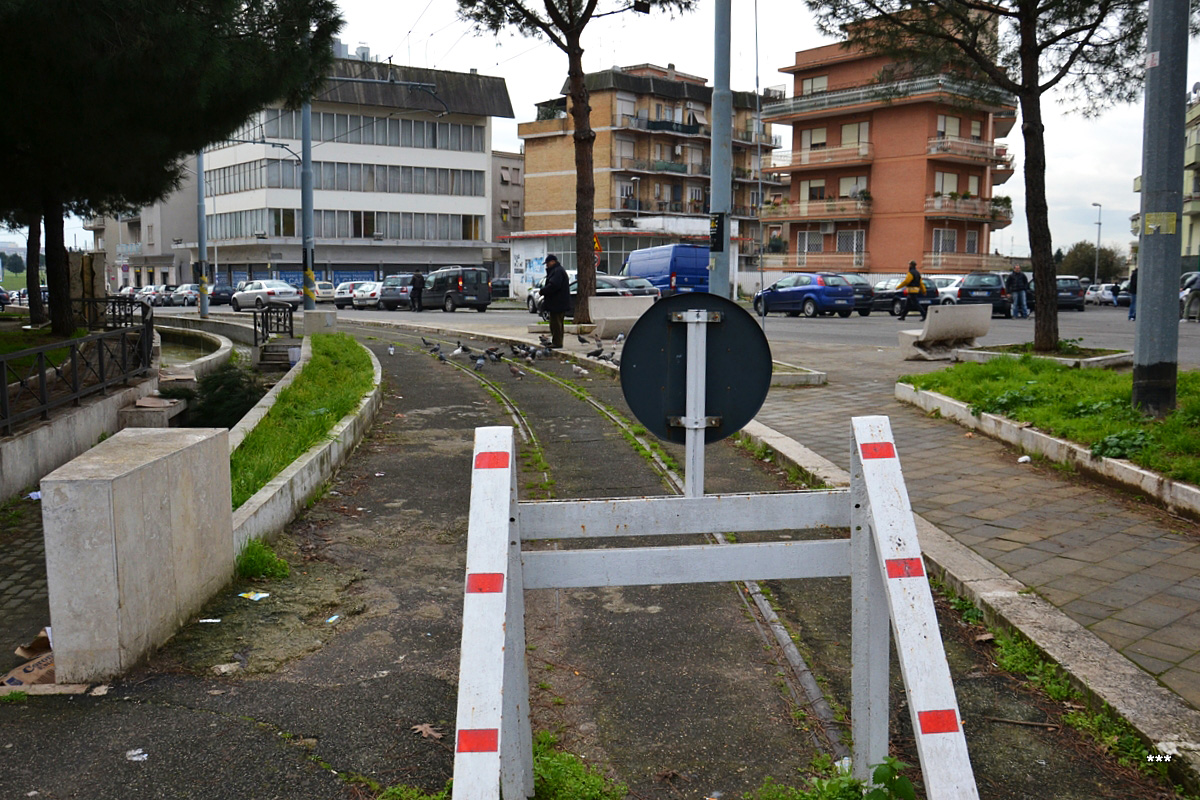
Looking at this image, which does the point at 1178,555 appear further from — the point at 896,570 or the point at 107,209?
the point at 107,209

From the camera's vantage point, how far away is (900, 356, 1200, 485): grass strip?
707 cm

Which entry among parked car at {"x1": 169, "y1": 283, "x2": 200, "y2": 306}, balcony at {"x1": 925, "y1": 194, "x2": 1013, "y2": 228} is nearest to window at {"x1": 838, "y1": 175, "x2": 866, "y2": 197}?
balcony at {"x1": 925, "y1": 194, "x2": 1013, "y2": 228}

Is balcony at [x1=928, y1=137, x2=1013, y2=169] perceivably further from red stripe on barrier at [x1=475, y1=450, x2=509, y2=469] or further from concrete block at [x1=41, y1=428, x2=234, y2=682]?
red stripe on barrier at [x1=475, y1=450, x2=509, y2=469]

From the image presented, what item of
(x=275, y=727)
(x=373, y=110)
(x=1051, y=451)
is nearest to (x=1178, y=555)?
(x=1051, y=451)

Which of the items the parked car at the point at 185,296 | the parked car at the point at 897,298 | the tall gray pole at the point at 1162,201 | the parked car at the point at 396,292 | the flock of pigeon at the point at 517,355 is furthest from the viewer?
the parked car at the point at 185,296

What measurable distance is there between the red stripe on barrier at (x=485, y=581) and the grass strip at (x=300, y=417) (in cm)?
413

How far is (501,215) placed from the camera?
8588 cm

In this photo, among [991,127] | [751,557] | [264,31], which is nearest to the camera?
[751,557]

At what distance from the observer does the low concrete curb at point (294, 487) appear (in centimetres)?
598

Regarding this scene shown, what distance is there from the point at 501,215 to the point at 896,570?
8502cm

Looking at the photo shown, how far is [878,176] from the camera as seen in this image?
Result: 5850 centimetres

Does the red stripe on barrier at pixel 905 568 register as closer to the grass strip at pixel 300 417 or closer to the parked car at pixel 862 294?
the grass strip at pixel 300 417

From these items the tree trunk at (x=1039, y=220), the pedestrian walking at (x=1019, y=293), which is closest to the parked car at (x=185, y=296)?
the pedestrian walking at (x=1019, y=293)

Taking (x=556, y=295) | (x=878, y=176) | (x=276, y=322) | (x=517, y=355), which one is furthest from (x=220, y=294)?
(x=517, y=355)
